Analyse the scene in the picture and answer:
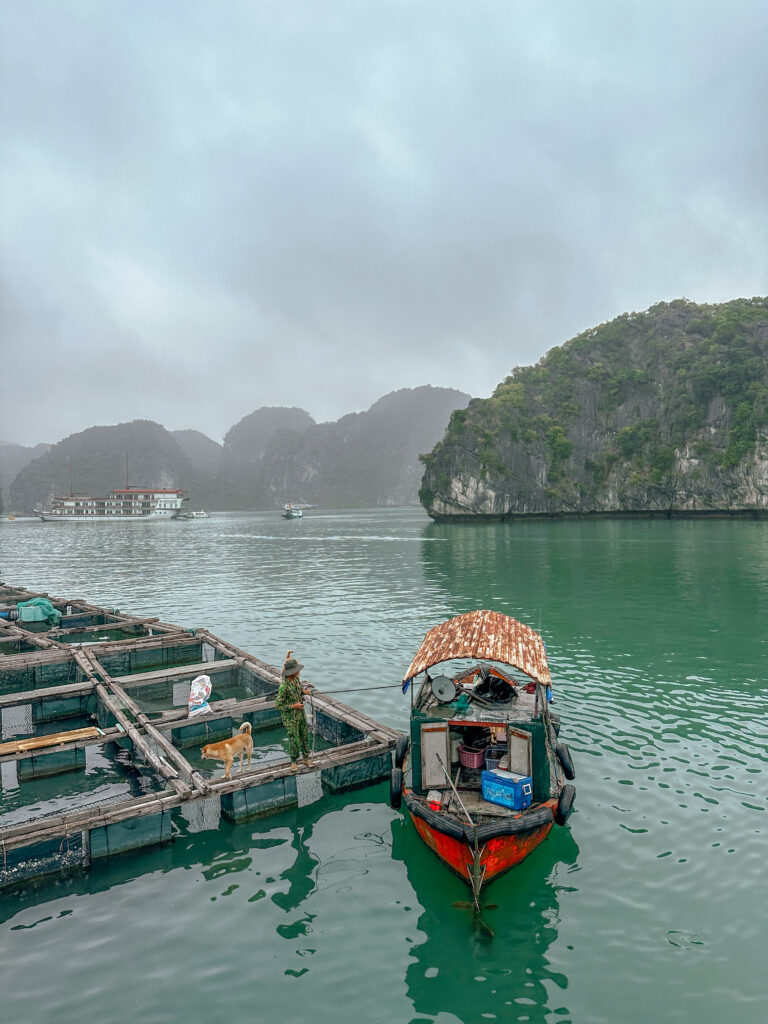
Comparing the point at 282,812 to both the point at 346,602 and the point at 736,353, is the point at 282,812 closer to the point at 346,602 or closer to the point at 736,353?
the point at 346,602

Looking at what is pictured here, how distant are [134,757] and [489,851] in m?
8.16

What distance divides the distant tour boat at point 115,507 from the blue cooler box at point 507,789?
178033 millimetres

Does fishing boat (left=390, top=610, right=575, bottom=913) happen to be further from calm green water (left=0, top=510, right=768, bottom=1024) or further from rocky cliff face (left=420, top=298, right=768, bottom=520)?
rocky cliff face (left=420, top=298, right=768, bottom=520)

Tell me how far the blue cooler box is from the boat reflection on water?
0.99 metres

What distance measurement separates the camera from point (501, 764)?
9422mm

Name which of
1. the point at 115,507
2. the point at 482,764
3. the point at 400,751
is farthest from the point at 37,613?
the point at 115,507

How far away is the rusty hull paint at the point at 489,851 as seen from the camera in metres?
7.69

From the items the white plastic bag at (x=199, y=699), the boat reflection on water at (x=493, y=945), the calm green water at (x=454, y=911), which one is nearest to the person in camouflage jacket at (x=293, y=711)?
the calm green water at (x=454, y=911)

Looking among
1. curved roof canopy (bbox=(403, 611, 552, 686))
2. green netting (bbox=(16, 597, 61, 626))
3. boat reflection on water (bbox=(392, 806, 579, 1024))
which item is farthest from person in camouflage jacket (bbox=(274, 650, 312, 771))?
green netting (bbox=(16, 597, 61, 626))

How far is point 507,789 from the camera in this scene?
27.7 ft

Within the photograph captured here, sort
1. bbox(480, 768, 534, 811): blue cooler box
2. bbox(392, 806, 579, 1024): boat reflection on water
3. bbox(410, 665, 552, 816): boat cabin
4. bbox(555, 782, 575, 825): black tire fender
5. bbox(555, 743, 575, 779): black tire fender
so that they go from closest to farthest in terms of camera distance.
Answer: bbox(392, 806, 579, 1024): boat reflection on water, bbox(480, 768, 534, 811): blue cooler box, bbox(410, 665, 552, 816): boat cabin, bbox(555, 782, 575, 825): black tire fender, bbox(555, 743, 575, 779): black tire fender

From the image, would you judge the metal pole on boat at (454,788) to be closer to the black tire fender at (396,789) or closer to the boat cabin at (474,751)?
the boat cabin at (474,751)

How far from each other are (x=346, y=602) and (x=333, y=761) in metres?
21.3

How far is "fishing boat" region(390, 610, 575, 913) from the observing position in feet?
25.7
